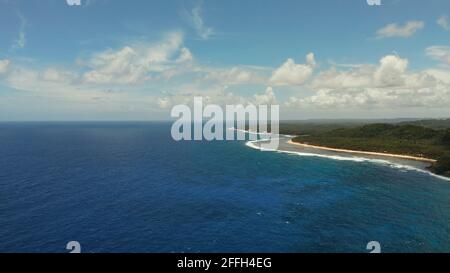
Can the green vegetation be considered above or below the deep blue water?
above

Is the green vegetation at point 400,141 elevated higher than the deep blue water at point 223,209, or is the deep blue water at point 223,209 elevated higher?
the green vegetation at point 400,141

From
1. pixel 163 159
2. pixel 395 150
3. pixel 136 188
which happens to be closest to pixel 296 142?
pixel 395 150

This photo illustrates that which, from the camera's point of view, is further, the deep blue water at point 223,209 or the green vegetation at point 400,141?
the green vegetation at point 400,141

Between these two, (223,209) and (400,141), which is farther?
(400,141)

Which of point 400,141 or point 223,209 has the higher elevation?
point 400,141

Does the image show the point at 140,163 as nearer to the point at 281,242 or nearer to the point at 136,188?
the point at 136,188

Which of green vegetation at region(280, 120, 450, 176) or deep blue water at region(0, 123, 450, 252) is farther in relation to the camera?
green vegetation at region(280, 120, 450, 176)
